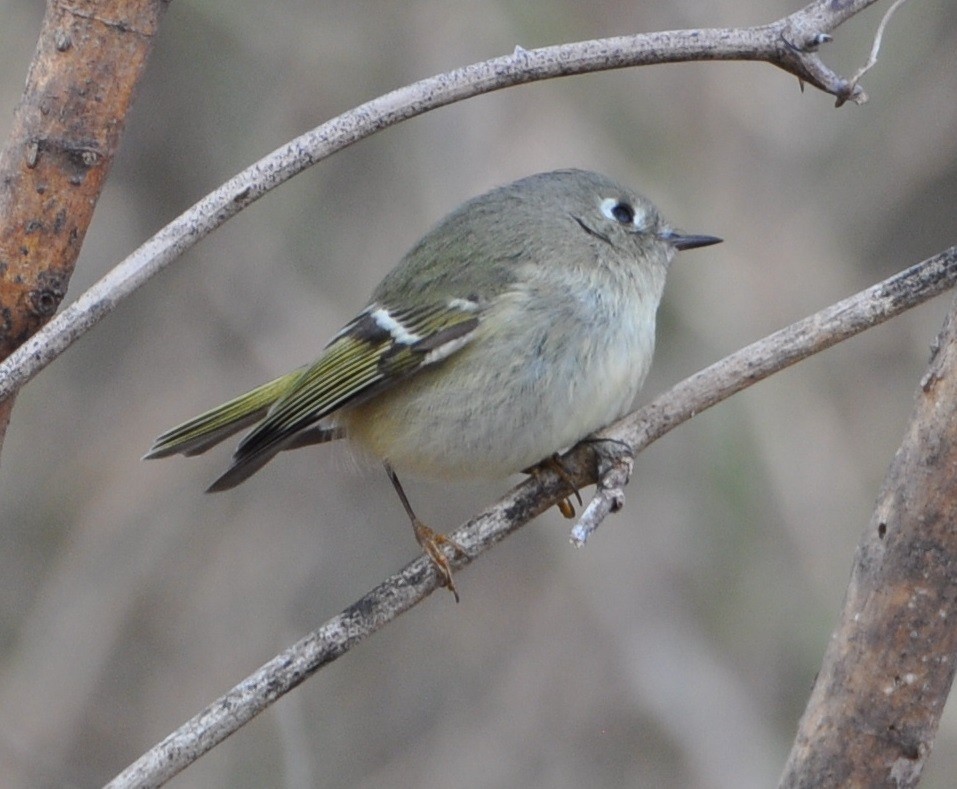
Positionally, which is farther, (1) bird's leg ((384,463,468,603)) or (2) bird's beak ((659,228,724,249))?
(2) bird's beak ((659,228,724,249))

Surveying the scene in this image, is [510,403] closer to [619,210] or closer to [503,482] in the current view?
[619,210]

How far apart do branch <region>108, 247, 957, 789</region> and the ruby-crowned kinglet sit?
22 cm

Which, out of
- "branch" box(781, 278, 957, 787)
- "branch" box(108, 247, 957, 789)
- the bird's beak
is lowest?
"branch" box(781, 278, 957, 787)

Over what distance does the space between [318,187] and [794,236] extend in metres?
1.82

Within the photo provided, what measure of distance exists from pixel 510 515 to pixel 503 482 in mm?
2622

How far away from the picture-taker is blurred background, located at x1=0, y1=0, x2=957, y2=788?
181 inches

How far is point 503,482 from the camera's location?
4.96 metres

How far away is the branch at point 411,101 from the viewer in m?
1.82

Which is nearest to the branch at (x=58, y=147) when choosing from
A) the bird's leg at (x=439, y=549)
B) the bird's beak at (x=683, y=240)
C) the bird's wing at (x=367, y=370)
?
the bird's leg at (x=439, y=549)

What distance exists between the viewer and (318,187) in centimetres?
507

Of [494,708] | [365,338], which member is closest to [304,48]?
[365,338]

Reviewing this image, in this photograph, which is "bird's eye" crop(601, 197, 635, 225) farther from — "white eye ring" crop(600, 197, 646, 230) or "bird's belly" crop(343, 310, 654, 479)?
"bird's belly" crop(343, 310, 654, 479)

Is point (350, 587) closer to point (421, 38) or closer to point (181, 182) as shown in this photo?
point (181, 182)

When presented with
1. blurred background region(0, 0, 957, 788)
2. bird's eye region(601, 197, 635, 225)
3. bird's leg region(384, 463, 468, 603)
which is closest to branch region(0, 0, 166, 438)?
bird's leg region(384, 463, 468, 603)
